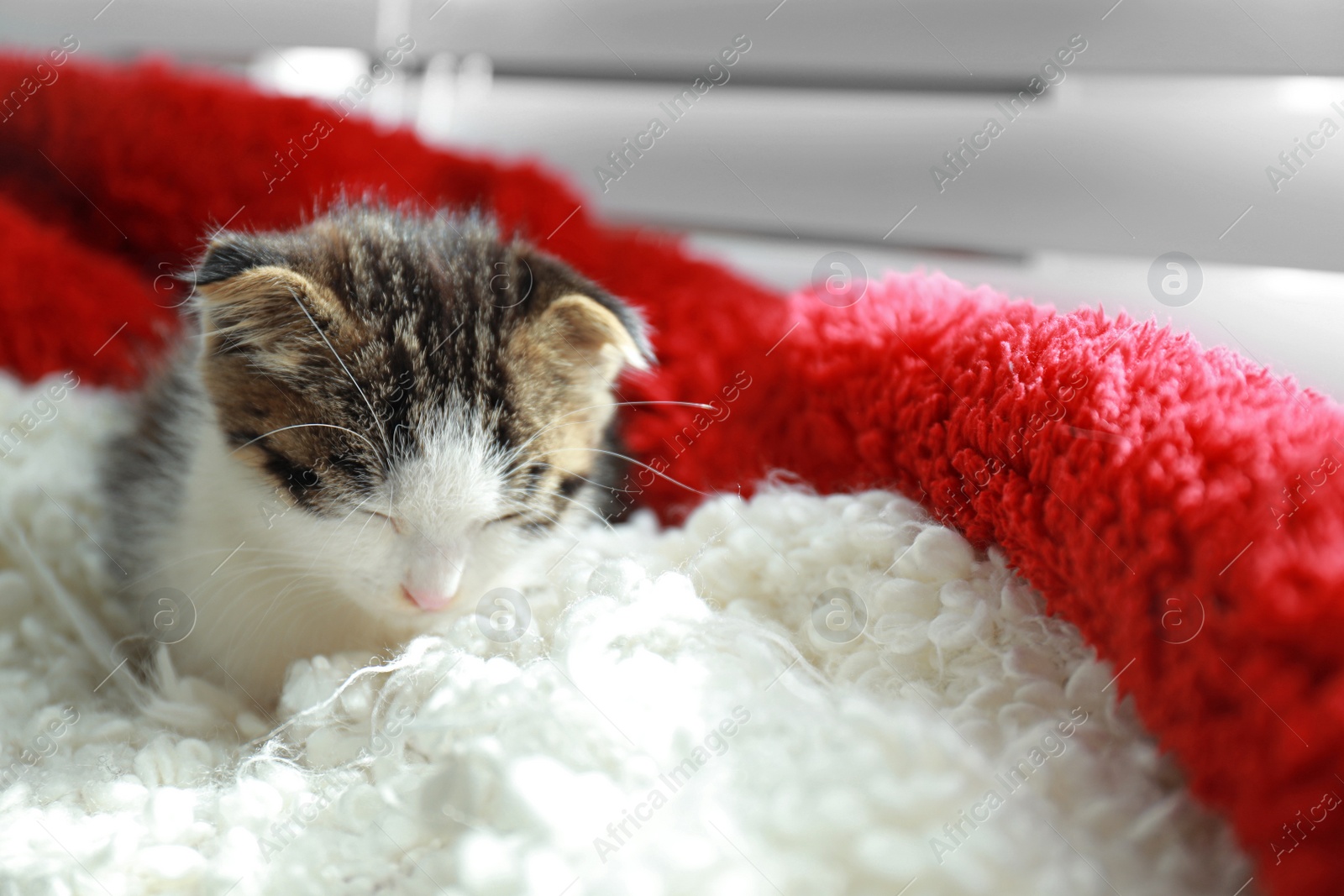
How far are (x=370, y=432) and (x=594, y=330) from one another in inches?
9.5

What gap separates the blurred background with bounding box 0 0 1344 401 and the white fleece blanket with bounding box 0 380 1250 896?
42cm

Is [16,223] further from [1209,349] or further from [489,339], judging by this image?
[1209,349]

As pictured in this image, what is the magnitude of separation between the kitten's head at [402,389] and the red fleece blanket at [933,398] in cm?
21

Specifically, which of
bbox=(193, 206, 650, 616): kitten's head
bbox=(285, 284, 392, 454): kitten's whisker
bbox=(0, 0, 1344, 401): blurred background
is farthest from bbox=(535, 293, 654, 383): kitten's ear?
bbox=(0, 0, 1344, 401): blurred background

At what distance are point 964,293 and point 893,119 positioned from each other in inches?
30.3

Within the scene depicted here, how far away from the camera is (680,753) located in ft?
2.08

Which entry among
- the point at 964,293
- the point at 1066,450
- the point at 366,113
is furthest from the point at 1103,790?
the point at 366,113

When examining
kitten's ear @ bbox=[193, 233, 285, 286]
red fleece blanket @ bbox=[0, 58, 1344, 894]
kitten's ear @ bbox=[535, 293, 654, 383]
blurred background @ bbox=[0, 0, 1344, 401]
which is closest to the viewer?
red fleece blanket @ bbox=[0, 58, 1344, 894]

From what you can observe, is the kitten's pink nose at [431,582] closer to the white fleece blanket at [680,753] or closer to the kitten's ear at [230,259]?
the white fleece blanket at [680,753]

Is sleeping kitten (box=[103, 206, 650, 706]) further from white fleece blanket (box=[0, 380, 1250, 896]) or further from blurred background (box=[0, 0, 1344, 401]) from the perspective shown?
blurred background (box=[0, 0, 1344, 401])

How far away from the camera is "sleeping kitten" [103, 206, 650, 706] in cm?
80

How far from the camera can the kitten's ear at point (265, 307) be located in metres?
0.77

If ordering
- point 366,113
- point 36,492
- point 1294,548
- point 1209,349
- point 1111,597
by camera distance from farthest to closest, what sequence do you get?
point 366,113 → point 36,492 → point 1209,349 → point 1111,597 → point 1294,548

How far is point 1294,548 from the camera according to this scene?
1.67 feet
